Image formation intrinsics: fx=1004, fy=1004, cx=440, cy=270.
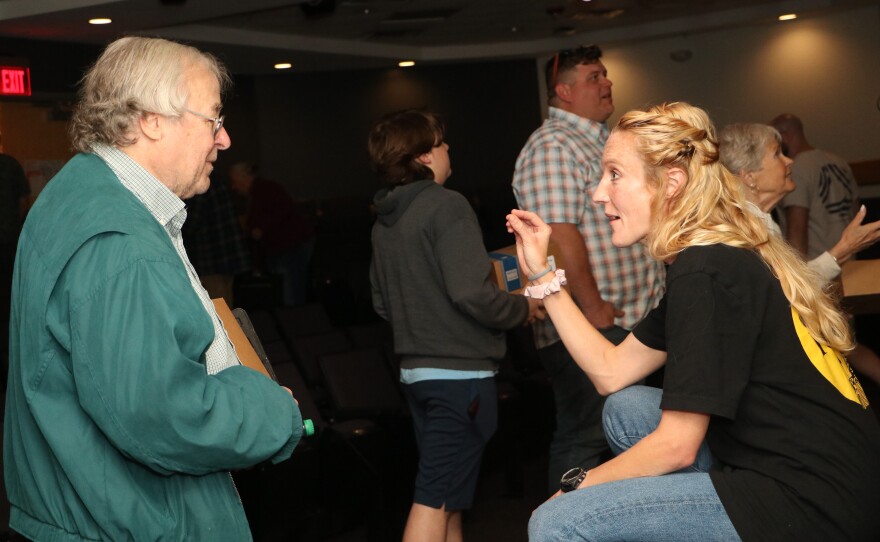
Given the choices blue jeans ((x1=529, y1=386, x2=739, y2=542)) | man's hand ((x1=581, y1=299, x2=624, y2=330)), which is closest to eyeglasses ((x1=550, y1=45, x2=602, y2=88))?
man's hand ((x1=581, y1=299, x2=624, y2=330))

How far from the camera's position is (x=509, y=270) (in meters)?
3.41

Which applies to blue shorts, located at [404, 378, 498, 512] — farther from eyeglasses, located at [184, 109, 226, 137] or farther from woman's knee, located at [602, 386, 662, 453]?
eyeglasses, located at [184, 109, 226, 137]

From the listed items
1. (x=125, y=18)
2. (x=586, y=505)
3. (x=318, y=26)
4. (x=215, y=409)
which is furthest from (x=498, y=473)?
(x=318, y=26)

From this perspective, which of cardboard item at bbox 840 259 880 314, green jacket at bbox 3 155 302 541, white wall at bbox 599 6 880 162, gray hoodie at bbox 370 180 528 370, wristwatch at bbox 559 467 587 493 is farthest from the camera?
white wall at bbox 599 6 880 162

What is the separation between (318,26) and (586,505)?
807 cm

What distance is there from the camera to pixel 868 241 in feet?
11.1

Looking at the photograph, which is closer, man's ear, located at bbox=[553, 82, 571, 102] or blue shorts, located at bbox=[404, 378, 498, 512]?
blue shorts, located at bbox=[404, 378, 498, 512]

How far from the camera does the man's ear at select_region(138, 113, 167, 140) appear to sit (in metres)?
1.78

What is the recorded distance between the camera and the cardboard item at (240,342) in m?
2.11

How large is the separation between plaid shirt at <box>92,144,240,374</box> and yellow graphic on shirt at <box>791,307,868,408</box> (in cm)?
106

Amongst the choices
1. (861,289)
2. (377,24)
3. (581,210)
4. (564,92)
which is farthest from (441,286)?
(377,24)

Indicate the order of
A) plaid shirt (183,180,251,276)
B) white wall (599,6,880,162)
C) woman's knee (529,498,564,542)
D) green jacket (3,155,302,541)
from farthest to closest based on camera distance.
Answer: white wall (599,6,880,162) → plaid shirt (183,180,251,276) → woman's knee (529,498,564,542) → green jacket (3,155,302,541)

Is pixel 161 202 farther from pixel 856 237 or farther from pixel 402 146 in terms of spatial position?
pixel 856 237

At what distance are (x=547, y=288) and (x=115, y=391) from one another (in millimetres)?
1038
